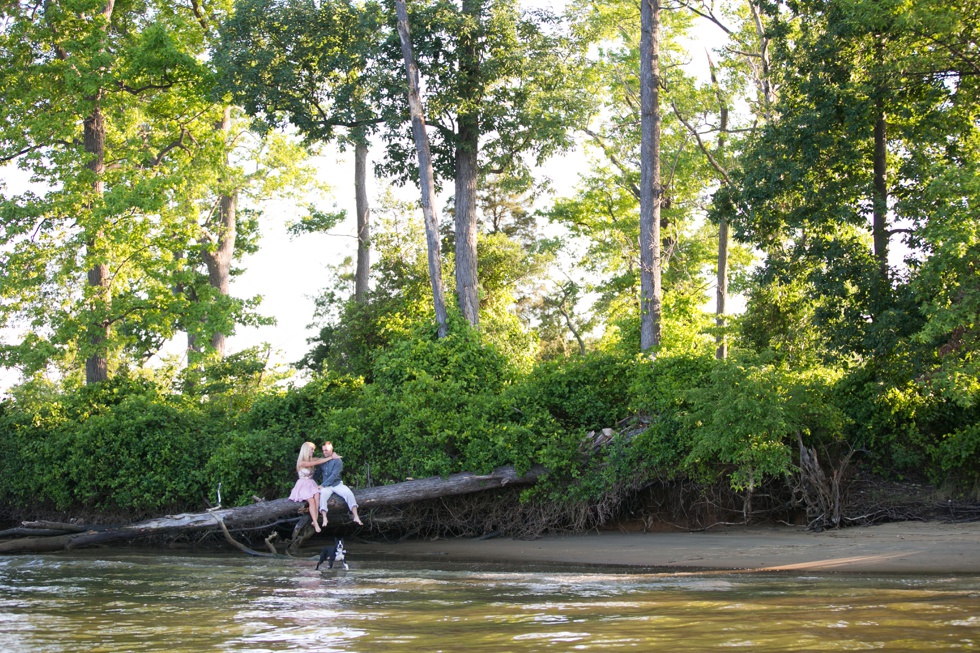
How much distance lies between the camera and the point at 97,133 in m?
28.0

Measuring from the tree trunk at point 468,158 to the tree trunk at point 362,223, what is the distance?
5758 millimetres

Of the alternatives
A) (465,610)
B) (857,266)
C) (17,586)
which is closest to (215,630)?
(465,610)

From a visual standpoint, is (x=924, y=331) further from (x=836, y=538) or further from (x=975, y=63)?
(x=975, y=63)

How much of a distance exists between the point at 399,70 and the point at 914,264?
14.5 meters

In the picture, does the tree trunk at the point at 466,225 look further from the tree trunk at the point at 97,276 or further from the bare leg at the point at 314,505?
the tree trunk at the point at 97,276

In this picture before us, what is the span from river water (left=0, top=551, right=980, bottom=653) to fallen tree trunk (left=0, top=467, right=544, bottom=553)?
383 cm

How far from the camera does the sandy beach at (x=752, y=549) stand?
1237 cm

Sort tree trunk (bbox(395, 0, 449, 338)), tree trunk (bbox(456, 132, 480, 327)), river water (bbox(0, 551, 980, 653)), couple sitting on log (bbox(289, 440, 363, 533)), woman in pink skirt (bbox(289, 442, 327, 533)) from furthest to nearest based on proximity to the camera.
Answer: tree trunk (bbox(456, 132, 480, 327)) < tree trunk (bbox(395, 0, 449, 338)) < woman in pink skirt (bbox(289, 442, 327, 533)) < couple sitting on log (bbox(289, 440, 363, 533)) < river water (bbox(0, 551, 980, 653))

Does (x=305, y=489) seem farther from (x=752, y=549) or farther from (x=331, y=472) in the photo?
(x=752, y=549)

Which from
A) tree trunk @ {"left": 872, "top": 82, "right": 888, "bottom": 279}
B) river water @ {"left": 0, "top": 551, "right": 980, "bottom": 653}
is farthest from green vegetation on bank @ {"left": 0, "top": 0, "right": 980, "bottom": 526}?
river water @ {"left": 0, "top": 551, "right": 980, "bottom": 653}

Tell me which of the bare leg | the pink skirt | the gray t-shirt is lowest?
the bare leg

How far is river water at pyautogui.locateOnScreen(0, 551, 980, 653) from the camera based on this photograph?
7.57m

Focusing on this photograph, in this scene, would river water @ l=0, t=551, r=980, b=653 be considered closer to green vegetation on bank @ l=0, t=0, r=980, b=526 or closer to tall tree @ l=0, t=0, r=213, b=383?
green vegetation on bank @ l=0, t=0, r=980, b=526

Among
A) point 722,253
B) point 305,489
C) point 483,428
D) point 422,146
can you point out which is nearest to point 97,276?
point 422,146
